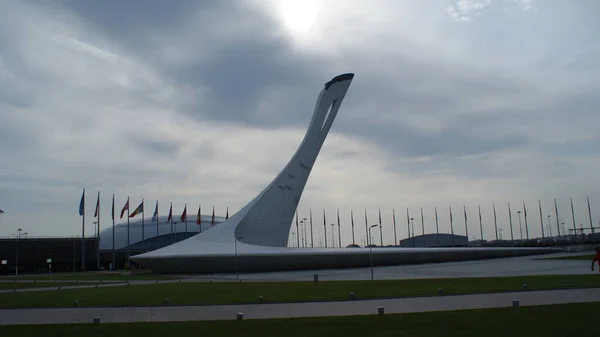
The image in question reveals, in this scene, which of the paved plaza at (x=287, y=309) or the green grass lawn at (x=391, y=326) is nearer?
the green grass lawn at (x=391, y=326)

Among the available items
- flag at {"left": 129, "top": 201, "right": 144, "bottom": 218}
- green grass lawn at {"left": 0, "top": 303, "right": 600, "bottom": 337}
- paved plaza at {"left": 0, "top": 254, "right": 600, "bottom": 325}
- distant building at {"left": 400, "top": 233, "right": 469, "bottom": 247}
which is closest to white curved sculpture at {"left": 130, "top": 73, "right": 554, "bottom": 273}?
flag at {"left": 129, "top": 201, "right": 144, "bottom": 218}

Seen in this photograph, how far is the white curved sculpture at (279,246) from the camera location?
3222cm

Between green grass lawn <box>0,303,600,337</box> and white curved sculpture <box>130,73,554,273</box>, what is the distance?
72.6ft

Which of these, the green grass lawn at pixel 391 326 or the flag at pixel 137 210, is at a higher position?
the flag at pixel 137 210

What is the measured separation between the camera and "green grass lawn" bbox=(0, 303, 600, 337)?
761 centimetres

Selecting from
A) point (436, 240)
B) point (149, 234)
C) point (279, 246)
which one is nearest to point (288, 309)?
point (279, 246)

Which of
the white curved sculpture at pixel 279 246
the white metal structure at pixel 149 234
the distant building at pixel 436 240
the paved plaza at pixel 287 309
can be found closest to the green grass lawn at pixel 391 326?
the paved plaza at pixel 287 309

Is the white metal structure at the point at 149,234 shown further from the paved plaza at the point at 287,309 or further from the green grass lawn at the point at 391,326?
the green grass lawn at the point at 391,326

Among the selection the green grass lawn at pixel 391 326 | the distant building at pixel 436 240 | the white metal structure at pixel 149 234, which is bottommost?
the green grass lawn at pixel 391 326

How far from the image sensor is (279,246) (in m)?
39.9

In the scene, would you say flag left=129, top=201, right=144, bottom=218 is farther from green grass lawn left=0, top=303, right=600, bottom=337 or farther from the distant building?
the distant building

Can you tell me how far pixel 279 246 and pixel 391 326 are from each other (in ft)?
105

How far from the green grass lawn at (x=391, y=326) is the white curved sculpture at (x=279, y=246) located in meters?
22.1

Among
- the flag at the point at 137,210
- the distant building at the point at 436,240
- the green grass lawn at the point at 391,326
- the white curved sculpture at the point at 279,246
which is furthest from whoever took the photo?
the distant building at the point at 436,240
